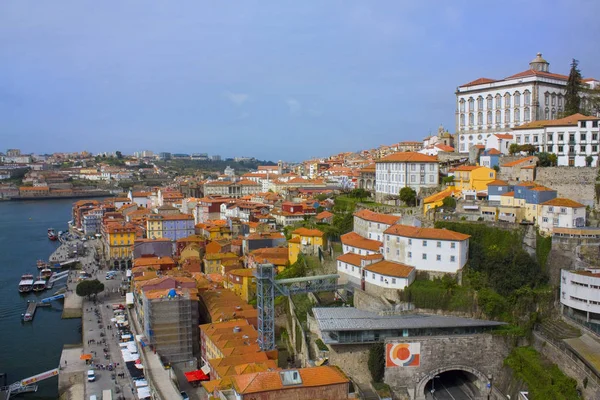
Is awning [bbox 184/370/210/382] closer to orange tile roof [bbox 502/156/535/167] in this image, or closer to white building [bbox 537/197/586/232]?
white building [bbox 537/197/586/232]

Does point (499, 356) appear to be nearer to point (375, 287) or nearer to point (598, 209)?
point (375, 287)

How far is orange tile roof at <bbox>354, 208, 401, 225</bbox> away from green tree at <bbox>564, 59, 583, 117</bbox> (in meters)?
10.9

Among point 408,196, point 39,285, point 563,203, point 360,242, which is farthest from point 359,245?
point 39,285

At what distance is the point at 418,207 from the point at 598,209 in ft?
21.2

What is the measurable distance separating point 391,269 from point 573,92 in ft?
48.2

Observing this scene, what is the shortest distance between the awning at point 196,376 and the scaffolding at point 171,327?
1.91m

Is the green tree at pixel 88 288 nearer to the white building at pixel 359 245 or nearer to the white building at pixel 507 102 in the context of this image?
the white building at pixel 359 245

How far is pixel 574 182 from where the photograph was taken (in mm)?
20328

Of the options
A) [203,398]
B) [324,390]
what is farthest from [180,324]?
[324,390]

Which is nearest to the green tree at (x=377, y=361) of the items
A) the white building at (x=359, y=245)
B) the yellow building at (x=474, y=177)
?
the white building at (x=359, y=245)

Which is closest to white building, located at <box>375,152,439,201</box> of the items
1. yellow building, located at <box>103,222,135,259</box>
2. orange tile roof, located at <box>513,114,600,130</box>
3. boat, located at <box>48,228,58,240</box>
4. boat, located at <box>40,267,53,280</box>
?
orange tile roof, located at <box>513,114,600,130</box>

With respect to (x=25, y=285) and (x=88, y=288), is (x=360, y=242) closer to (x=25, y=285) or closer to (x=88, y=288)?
(x=88, y=288)

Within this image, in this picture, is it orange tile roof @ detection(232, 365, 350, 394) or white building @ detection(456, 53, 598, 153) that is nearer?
orange tile roof @ detection(232, 365, 350, 394)

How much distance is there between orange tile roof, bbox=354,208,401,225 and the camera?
70.2ft
